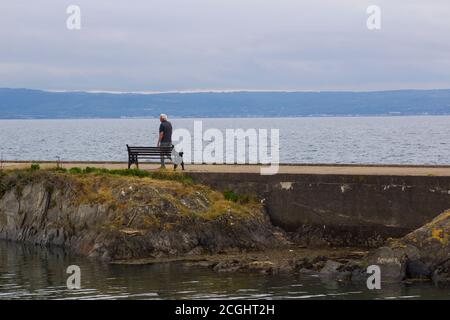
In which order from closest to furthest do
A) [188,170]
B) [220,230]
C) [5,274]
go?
[5,274] → [220,230] → [188,170]

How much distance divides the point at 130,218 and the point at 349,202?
20.1ft

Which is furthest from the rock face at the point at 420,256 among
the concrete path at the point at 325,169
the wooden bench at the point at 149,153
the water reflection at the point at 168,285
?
the wooden bench at the point at 149,153

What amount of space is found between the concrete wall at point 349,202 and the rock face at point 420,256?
3403 mm

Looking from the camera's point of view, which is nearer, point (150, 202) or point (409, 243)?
point (409, 243)

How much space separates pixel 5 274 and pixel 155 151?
767 cm

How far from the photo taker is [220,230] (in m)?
27.7

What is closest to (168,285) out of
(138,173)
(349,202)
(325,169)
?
(349,202)

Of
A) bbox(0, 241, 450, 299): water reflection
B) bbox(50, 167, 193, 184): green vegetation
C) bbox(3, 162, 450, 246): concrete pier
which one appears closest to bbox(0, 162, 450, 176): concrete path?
bbox(3, 162, 450, 246): concrete pier

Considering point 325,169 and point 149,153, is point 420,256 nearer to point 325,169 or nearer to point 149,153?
point 325,169

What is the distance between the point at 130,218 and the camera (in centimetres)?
2753

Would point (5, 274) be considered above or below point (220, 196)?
below
